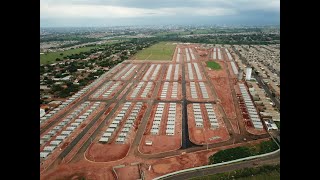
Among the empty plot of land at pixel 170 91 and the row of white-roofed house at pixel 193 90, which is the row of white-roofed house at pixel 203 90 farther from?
the empty plot of land at pixel 170 91

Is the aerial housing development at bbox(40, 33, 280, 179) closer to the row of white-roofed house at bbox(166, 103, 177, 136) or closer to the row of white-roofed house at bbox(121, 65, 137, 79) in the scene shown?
the row of white-roofed house at bbox(166, 103, 177, 136)

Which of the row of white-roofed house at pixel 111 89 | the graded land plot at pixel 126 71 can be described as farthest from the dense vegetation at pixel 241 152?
the graded land plot at pixel 126 71

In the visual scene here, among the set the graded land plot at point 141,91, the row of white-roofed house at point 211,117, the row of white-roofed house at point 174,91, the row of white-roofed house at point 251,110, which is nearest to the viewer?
the row of white-roofed house at point 211,117

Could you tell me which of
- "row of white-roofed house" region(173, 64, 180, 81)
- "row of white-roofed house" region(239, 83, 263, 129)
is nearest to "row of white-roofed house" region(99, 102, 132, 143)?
"row of white-roofed house" region(239, 83, 263, 129)

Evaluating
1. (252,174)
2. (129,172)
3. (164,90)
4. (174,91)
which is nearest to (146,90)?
(164,90)
